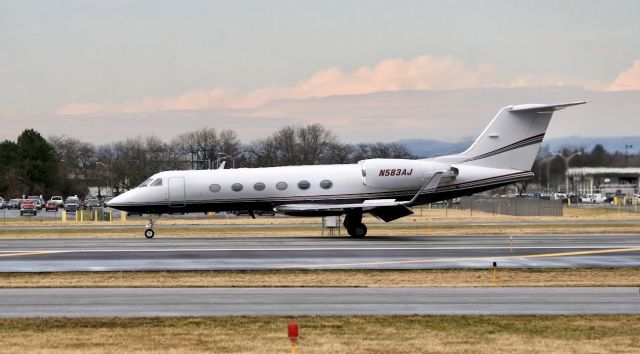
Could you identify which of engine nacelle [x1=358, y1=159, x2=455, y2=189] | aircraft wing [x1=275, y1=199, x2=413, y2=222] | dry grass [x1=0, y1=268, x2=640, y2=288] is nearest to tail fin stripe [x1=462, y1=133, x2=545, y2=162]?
engine nacelle [x1=358, y1=159, x2=455, y2=189]

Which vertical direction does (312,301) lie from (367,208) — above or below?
below

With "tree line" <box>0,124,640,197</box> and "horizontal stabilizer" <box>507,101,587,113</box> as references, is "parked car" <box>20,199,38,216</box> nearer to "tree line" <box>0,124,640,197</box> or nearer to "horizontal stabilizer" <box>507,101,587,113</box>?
"tree line" <box>0,124,640,197</box>

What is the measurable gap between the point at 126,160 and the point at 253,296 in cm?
11625

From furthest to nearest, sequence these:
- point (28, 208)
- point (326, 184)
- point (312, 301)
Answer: point (28, 208) → point (326, 184) → point (312, 301)

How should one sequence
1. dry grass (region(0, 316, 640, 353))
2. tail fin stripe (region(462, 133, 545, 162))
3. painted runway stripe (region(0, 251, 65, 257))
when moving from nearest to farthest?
dry grass (region(0, 316, 640, 353)) < painted runway stripe (region(0, 251, 65, 257)) < tail fin stripe (region(462, 133, 545, 162))

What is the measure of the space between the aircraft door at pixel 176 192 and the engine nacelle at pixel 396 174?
8.65 metres

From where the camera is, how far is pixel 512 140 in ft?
146

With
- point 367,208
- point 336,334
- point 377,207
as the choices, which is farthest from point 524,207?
point 336,334

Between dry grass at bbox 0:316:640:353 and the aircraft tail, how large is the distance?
27.1 meters

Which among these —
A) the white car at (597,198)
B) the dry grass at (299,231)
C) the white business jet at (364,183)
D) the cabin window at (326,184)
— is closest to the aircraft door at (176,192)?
the white business jet at (364,183)

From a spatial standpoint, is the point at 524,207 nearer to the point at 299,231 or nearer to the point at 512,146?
the point at 299,231

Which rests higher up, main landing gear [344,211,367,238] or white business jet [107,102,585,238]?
white business jet [107,102,585,238]

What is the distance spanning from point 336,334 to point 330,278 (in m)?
9.30

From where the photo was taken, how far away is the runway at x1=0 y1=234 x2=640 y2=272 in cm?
2917
